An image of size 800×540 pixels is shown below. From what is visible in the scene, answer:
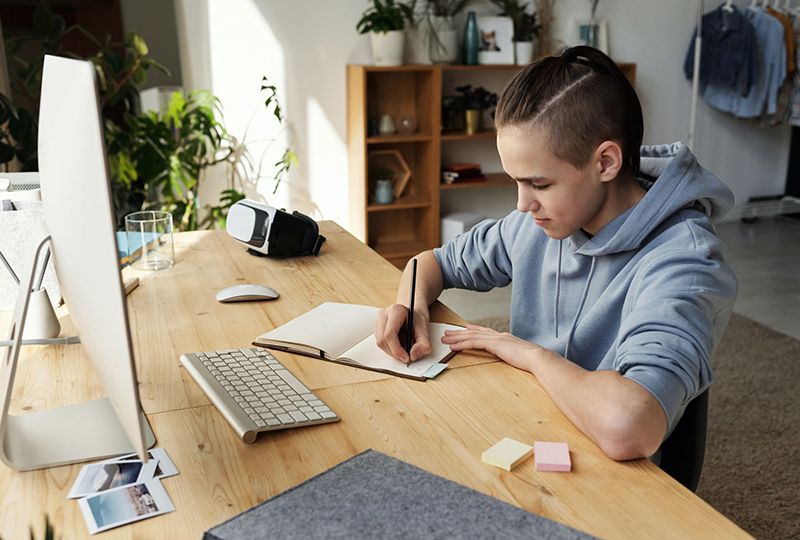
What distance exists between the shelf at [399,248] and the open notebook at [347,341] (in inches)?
108

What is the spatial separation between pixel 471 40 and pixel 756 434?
8.59ft

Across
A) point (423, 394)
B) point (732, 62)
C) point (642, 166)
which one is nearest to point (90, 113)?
point (423, 394)

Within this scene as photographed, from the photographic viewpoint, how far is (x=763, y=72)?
4836 millimetres

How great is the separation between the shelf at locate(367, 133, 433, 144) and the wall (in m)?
0.30

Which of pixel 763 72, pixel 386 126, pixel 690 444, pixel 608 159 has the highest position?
pixel 763 72

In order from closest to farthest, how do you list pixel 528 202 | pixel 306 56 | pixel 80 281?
pixel 80 281, pixel 528 202, pixel 306 56

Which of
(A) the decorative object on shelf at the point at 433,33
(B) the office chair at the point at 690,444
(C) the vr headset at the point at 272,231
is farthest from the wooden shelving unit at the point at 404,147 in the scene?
(B) the office chair at the point at 690,444

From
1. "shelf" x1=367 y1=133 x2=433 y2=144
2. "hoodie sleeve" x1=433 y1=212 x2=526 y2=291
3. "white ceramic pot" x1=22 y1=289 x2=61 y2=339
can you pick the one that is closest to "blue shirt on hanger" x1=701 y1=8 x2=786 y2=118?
"shelf" x1=367 y1=133 x2=433 y2=144

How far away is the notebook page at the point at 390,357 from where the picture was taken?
1.23m

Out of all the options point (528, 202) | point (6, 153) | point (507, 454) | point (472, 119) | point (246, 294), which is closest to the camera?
point (507, 454)

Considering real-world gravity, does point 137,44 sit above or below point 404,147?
above

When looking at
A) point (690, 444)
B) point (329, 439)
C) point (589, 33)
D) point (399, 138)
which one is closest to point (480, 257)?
point (690, 444)

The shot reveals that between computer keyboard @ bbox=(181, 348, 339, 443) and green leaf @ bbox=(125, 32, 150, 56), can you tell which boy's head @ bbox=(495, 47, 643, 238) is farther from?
green leaf @ bbox=(125, 32, 150, 56)

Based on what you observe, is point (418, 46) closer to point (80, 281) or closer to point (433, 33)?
point (433, 33)
